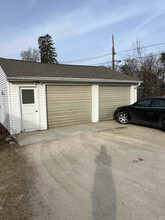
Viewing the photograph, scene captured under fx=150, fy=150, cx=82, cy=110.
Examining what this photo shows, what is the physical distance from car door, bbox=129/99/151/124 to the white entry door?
4.80 meters

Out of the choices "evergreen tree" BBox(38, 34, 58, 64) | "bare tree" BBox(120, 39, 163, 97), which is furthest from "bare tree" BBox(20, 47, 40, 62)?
"bare tree" BBox(120, 39, 163, 97)

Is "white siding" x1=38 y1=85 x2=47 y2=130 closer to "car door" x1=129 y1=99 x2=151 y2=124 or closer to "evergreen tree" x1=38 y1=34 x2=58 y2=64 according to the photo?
"car door" x1=129 y1=99 x2=151 y2=124

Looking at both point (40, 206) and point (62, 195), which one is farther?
point (62, 195)

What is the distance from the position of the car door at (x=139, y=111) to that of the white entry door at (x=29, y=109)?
480 centimetres

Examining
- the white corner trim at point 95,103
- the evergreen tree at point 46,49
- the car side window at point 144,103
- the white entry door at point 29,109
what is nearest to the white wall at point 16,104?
the white entry door at point 29,109

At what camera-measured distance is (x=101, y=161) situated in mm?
3943

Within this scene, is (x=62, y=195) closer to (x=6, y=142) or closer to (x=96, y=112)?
(x=6, y=142)

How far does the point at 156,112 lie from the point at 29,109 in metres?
5.66

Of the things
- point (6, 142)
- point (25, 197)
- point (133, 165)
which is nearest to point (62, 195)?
point (25, 197)

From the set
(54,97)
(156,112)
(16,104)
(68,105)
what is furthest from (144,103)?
(16,104)

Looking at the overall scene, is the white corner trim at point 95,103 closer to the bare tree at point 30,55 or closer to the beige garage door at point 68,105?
the beige garage door at point 68,105

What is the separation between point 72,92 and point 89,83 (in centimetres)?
114

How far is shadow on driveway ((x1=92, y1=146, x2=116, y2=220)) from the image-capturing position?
2.18m

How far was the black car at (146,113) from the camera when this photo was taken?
650cm
